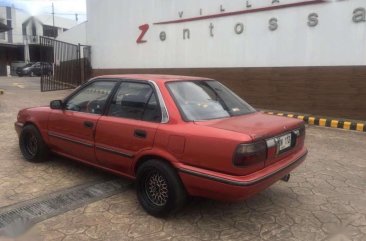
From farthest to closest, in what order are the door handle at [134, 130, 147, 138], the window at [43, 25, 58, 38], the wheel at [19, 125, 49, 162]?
the window at [43, 25, 58, 38] → the wheel at [19, 125, 49, 162] → the door handle at [134, 130, 147, 138]

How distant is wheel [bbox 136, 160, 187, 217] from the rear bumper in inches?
→ 4.4

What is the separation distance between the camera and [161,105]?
379 cm

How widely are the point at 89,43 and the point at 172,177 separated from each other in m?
16.3

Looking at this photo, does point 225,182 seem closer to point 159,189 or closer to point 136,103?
point 159,189

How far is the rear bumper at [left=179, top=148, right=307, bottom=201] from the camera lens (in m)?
3.19

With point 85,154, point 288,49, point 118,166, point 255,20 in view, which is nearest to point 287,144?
point 118,166

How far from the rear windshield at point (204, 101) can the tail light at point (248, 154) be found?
674 millimetres

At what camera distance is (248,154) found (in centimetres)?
321

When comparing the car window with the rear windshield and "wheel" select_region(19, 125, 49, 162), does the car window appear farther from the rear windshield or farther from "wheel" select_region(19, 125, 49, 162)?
the rear windshield

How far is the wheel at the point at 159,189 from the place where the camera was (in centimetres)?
352

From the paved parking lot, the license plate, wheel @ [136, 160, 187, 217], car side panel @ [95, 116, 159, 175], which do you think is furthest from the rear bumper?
car side panel @ [95, 116, 159, 175]

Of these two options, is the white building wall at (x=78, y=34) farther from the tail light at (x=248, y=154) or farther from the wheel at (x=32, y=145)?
the tail light at (x=248, y=154)

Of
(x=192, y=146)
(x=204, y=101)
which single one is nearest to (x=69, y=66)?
(x=204, y=101)

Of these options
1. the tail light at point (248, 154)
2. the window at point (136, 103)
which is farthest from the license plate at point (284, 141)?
the window at point (136, 103)
